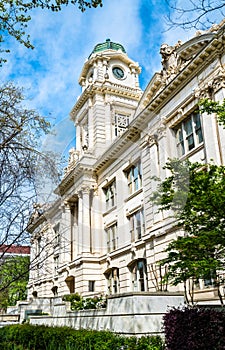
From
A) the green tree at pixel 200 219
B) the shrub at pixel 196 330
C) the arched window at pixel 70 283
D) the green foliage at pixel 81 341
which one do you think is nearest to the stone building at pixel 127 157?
the arched window at pixel 70 283

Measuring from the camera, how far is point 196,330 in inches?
325

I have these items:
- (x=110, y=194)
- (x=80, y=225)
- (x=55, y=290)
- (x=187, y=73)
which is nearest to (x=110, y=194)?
(x=110, y=194)

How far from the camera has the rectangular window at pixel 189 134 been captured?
17.0 meters

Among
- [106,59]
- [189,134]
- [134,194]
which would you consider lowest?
[134,194]

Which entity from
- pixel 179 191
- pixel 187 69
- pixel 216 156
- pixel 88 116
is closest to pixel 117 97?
pixel 88 116

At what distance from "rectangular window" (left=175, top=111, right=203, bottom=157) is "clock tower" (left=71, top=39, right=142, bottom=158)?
11.1 metres

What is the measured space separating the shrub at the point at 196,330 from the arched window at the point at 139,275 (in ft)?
38.3

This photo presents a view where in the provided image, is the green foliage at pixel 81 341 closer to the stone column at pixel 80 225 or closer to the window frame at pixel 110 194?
the stone column at pixel 80 225

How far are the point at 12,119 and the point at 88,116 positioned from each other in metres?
24.9

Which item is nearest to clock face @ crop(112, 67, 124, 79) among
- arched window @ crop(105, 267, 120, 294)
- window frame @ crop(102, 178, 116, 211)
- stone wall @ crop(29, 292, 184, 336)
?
window frame @ crop(102, 178, 116, 211)

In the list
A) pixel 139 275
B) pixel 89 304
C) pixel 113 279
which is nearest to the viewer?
pixel 89 304

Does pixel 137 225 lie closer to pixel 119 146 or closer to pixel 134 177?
pixel 134 177

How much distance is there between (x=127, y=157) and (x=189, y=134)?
6643 mm

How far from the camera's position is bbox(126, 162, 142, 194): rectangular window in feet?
73.8
